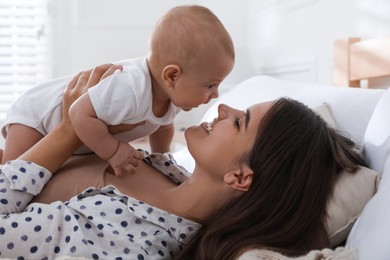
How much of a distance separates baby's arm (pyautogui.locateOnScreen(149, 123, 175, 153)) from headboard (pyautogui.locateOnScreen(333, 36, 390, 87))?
0.76 meters

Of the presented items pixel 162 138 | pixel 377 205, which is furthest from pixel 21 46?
pixel 377 205

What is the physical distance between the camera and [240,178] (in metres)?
1.26

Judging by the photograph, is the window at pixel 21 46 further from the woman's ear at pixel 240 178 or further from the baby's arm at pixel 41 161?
the woman's ear at pixel 240 178

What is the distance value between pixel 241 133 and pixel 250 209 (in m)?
0.17

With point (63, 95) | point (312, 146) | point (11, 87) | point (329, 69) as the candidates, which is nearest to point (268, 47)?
point (329, 69)

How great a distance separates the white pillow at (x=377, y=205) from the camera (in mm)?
1041

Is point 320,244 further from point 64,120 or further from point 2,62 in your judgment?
point 2,62

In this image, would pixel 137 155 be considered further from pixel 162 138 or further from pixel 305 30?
pixel 305 30

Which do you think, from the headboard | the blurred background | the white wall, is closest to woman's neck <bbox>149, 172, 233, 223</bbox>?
the headboard

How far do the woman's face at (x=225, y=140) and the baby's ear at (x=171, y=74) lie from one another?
0.15 meters

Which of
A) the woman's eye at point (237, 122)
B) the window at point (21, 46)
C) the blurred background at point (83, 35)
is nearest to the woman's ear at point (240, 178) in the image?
the woman's eye at point (237, 122)

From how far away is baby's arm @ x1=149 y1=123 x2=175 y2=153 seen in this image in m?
1.77

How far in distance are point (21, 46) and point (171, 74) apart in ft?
9.27

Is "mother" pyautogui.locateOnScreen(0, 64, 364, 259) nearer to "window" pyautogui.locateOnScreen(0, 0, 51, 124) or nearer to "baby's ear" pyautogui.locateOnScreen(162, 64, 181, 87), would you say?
"baby's ear" pyautogui.locateOnScreen(162, 64, 181, 87)
